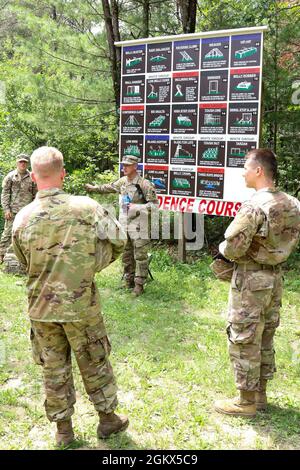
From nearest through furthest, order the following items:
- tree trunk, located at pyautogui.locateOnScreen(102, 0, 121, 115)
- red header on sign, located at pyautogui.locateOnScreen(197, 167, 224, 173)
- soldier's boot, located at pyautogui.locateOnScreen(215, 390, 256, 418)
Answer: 1. soldier's boot, located at pyautogui.locateOnScreen(215, 390, 256, 418)
2. red header on sign, located at pyautogui.locateOnScreen(197, 167, 224, 173)
3. tree trunk, located at pyautogui.locateOnScreen(102, 0, 121, 115)

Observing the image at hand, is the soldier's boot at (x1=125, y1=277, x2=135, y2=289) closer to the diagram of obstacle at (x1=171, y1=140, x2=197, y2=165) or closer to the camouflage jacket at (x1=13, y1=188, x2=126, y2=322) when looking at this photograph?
the diagram of obstacle at (x1=171, y1=140, x2=197, y2=165)

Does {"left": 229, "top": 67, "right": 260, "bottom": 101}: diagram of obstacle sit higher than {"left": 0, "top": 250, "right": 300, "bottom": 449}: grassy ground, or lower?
higher

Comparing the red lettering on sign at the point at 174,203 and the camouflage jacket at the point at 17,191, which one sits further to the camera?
the camouflage jacket at the point at 17,191

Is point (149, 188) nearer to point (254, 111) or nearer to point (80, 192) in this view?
point (254, 111)

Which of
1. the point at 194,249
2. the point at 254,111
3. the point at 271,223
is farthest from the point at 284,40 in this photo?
the point at 271,223

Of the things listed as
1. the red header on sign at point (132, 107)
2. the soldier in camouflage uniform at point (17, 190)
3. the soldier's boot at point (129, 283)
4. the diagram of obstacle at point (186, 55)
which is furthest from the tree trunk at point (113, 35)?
the soldier's boot at point (129, 283)

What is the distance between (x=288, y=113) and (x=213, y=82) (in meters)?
1.76

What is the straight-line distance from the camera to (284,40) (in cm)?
793

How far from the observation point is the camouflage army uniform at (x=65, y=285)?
2994mm

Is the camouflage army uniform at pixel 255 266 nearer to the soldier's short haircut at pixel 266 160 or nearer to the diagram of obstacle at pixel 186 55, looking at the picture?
the soldier's short haircut at pixel 266 160

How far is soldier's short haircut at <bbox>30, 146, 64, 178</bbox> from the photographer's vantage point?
9.92ft

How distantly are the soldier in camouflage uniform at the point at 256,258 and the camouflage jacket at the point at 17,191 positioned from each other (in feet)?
18.7

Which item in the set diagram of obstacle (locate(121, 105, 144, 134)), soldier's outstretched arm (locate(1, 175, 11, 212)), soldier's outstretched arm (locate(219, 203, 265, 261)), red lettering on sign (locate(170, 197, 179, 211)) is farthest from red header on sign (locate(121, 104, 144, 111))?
soldier's outstretched arm (locate(219, 203, 265, 261))

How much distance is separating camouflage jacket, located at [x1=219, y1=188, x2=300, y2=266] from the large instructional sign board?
144 inches
